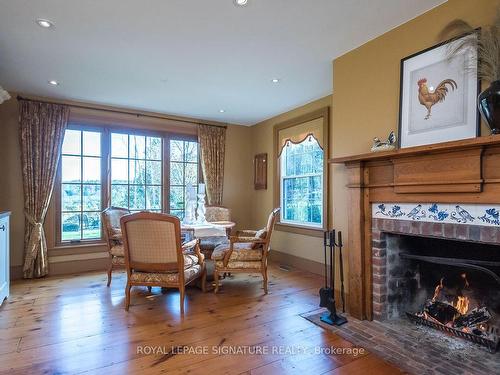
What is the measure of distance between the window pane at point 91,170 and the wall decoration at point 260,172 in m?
2.76

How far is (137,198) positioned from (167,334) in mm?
2999

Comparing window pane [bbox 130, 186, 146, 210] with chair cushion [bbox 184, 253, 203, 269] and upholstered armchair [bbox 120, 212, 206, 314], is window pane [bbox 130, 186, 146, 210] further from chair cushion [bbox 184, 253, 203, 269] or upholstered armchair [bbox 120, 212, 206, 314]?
upholstered armchair [bbox 120, 212, 206, 314]

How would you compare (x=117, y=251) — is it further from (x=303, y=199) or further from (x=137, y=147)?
(x=303, y=199)

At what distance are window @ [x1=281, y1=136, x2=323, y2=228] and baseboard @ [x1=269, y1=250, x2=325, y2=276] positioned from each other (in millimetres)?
562

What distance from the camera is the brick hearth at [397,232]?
1.92m

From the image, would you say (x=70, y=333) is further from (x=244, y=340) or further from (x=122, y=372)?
(x=244, y=340)

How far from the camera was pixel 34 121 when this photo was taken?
4.18 metres

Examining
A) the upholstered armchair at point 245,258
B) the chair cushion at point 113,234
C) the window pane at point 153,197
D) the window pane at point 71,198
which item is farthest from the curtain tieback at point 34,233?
the upholstered armchair at point 245,258

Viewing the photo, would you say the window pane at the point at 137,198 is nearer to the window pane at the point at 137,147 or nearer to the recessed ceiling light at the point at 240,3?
the window pane at the point at 137,147

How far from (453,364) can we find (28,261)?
16.1 feet

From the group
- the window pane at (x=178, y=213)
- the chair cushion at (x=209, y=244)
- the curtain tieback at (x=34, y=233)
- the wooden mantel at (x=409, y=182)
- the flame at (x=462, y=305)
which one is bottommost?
the flame at (x=462, y=305)

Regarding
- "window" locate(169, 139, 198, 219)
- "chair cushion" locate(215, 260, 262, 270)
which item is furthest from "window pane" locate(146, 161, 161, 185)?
"chair cushion" locate(215, 260, 262, 270)

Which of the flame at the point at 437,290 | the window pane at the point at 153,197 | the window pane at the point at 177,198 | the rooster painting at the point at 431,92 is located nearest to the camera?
the rooster painting at the point at 431,92

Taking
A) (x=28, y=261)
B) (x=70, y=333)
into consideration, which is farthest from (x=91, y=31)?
(x=28, y=261)
